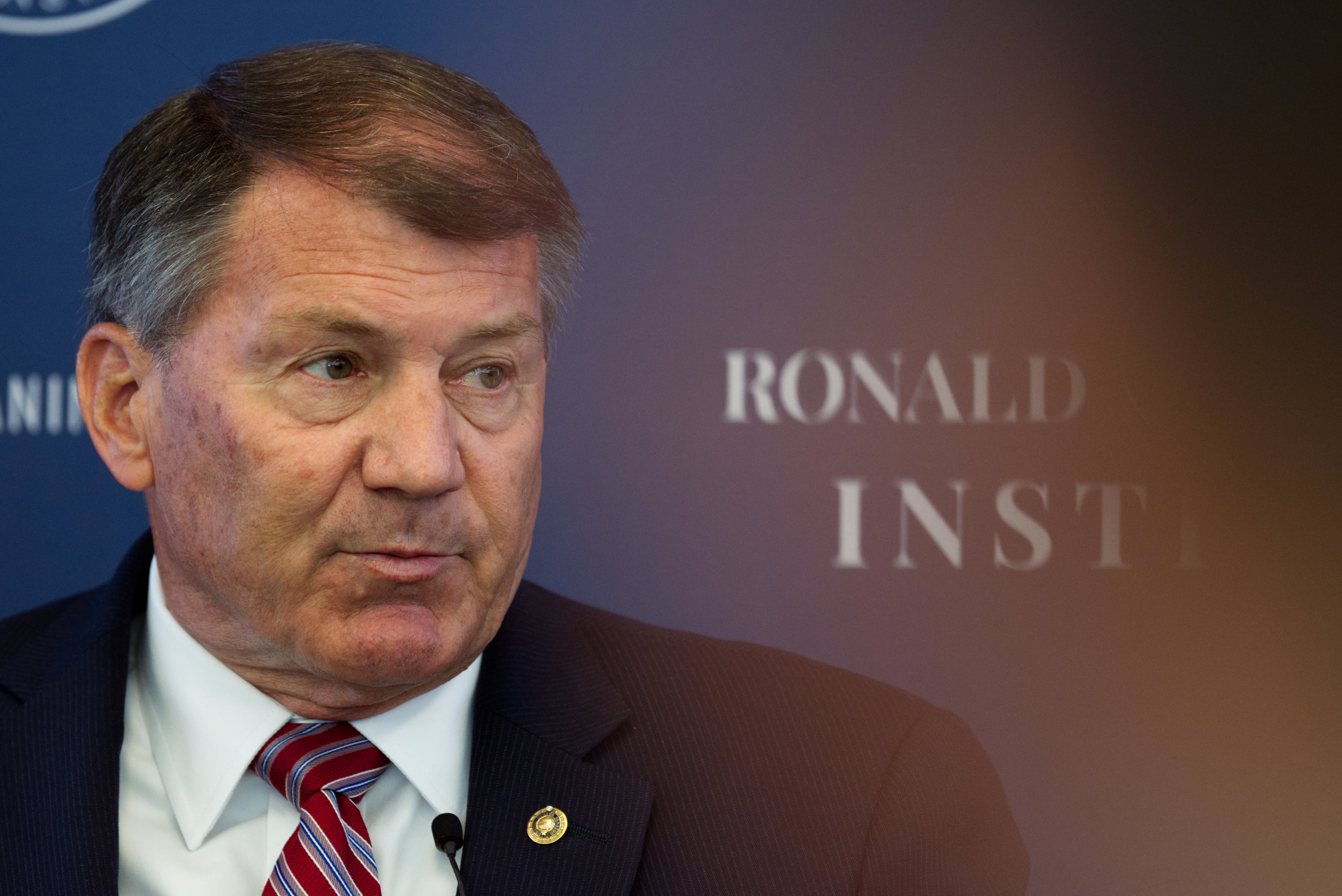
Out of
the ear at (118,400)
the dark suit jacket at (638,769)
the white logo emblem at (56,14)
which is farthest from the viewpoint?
the white logo emblem at (56,14)

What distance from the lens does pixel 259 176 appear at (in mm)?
1820

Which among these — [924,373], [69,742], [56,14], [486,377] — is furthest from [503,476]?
[56,14]

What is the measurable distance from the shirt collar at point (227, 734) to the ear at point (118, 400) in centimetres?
25

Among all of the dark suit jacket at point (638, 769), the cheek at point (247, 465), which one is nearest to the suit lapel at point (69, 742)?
the dark suit jacket at point (638, 769)

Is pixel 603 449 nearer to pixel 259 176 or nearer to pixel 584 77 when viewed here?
pixel 584 77

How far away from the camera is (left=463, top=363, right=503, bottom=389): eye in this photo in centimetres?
189

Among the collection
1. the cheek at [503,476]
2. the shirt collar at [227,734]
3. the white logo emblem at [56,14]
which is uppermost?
the white logo emblem at [56,14]

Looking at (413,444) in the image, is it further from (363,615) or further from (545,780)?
(545,780)

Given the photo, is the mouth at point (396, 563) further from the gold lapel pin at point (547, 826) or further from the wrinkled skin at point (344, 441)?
the gold lapel pin at point (547, 826)

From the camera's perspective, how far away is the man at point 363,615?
1.78 metres

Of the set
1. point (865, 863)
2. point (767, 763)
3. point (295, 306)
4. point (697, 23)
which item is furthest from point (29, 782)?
point (697, 23)

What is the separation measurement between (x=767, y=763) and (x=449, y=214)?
3.12 ft

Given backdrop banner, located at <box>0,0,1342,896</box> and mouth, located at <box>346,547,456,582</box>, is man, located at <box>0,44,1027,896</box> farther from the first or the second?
backdrop banner, located at <box>0,0,1342,896</box>

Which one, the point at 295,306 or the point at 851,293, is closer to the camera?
the point at 295,306
